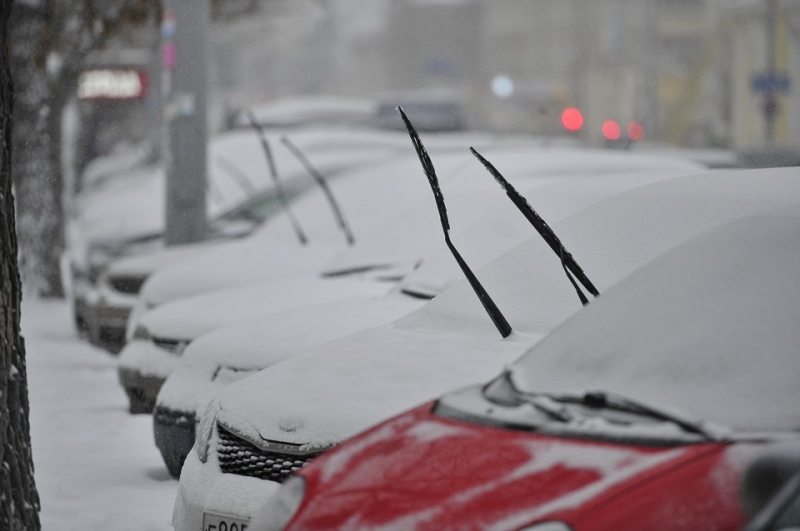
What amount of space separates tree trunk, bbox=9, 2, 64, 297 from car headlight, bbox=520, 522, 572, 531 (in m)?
12.7

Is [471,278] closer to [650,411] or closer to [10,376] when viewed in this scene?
[10,376]

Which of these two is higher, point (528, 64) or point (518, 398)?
point (518, 398)

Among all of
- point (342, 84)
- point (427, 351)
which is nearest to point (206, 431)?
point (427, 351)

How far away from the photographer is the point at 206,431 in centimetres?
441

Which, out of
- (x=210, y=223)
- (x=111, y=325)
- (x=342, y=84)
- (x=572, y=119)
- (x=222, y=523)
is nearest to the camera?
(x=222, y=523)

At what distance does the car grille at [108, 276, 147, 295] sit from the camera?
31.8ft

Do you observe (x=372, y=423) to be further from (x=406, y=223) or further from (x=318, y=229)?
(x=318, y=229)

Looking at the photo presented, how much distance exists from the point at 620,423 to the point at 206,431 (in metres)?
1.84

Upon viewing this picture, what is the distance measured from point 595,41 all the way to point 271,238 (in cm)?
5920

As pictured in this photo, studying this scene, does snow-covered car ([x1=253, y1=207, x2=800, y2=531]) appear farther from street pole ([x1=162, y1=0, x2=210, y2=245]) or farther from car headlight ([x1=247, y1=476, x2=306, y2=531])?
street pole ([x1=162, y1=0, x2=210, y2=245])

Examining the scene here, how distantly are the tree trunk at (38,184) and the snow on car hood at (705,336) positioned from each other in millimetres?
11969

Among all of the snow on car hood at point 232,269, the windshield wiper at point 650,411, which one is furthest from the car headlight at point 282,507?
the snow on car hood at point 232,269

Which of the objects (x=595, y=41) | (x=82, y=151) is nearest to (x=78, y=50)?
(x=82, y=151)

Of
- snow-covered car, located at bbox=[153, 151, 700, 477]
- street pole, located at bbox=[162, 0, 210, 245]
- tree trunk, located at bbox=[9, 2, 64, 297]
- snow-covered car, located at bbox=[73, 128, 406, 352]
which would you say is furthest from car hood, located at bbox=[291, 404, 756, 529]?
tree trunk, located at bbox=[9, 2, 64, 297]
